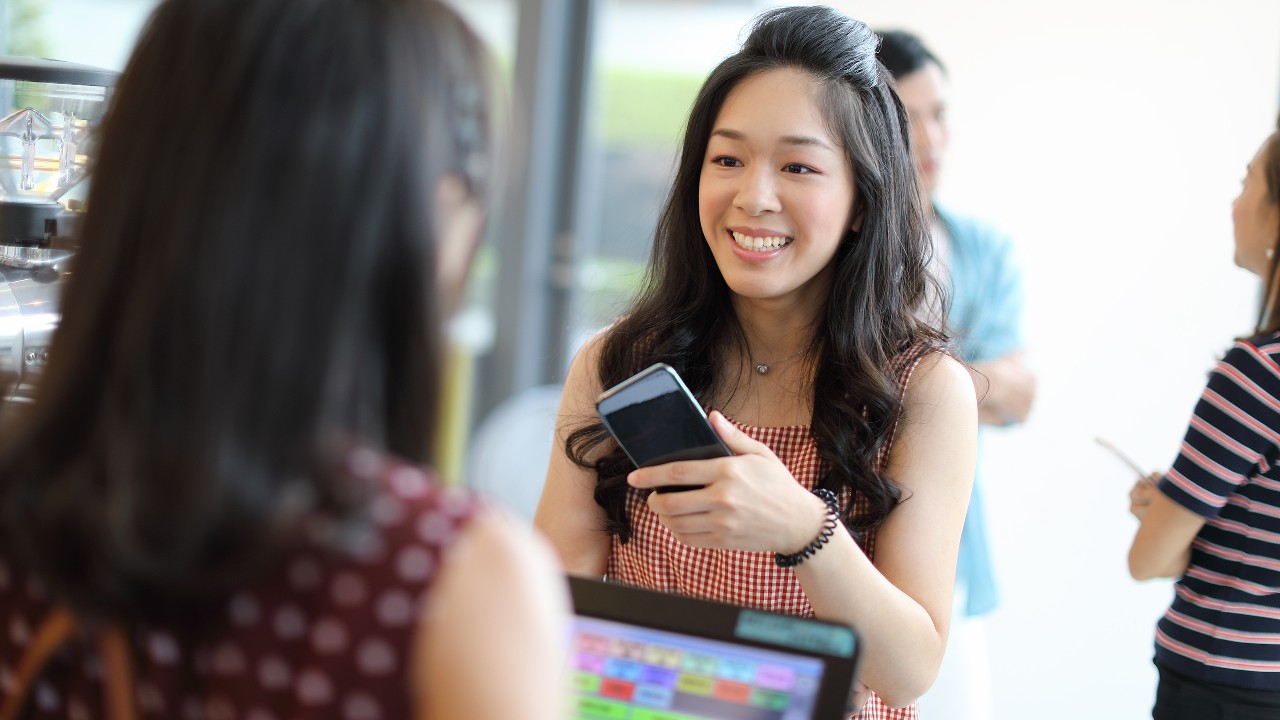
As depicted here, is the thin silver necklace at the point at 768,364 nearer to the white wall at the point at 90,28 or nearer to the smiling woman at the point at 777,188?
the smiling woman at the point at 777,188

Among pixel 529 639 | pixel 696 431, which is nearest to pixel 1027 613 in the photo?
pixel 696 431

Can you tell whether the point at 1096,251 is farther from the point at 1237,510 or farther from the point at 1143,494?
the point at 1237,510

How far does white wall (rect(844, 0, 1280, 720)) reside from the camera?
276cm

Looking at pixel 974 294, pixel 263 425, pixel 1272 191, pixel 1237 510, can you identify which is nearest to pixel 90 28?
pixel 974 294

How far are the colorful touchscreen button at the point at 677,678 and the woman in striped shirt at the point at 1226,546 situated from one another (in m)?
1.02

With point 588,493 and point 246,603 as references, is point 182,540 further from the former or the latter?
point 588,493

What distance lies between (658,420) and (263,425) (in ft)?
1.73

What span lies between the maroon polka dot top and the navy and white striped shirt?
129cm

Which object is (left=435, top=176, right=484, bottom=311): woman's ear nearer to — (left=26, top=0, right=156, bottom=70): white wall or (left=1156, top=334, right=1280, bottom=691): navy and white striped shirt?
(left=1156, top=334, right=1280, bottom=691): navy and white striped shirt

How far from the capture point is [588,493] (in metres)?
1.44

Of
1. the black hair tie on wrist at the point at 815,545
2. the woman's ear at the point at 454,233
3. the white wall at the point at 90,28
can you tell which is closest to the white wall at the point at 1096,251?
the black hair tie on wrist at the point at 815,545

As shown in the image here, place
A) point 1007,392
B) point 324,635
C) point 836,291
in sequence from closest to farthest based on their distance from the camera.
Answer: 1. point 324,635
2. point 836,291
3. point 1007,392

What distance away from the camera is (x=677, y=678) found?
90 centimetres

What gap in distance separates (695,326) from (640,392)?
17.4 inches
